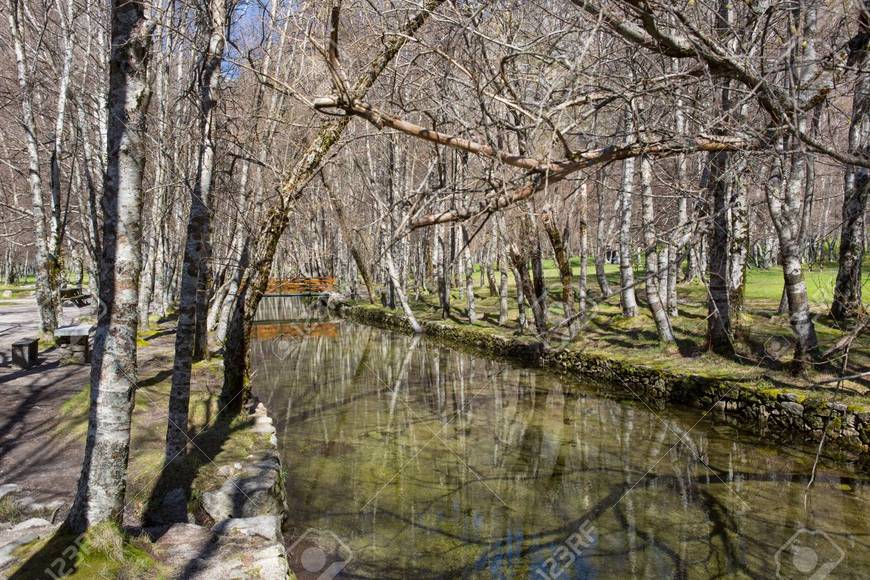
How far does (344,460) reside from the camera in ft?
28.8

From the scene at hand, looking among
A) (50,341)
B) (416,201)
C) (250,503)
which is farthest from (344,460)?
(50,341)

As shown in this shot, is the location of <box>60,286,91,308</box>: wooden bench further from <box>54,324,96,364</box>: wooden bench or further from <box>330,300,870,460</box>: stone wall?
<box>330,300,870,460</box>: stone wall

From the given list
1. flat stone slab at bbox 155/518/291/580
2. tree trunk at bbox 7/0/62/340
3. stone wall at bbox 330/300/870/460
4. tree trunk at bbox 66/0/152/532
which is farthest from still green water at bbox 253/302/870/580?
tree trunk at bbox 7/0/62/340

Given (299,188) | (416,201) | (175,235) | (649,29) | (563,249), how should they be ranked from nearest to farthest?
(649,29)
(416,201)
(299,188)
(563,249)
(175,235)

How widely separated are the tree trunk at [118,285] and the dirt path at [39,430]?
242 cm

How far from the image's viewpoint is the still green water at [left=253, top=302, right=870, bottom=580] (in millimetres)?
5871

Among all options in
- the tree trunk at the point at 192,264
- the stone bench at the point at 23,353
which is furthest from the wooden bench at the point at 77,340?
the tree trunk at the point at 192,264

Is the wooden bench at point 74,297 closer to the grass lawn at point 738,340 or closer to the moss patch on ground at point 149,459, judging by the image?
the grass lawn at point 738,340

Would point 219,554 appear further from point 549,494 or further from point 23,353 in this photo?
point 23,353

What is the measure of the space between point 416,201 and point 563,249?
13.6 metres

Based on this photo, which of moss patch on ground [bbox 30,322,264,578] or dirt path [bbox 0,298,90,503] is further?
dirt path [bbox 0,298,90,503]

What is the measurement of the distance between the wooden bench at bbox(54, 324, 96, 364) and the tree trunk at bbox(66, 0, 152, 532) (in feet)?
34.2

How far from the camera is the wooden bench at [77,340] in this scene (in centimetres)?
1315

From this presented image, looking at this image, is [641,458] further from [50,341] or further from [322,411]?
[50,341]
